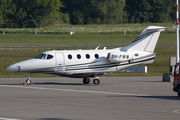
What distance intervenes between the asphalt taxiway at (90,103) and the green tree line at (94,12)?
80385 mm

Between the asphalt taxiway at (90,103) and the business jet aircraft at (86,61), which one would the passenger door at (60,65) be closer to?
the business jet aircraft at (86,61)

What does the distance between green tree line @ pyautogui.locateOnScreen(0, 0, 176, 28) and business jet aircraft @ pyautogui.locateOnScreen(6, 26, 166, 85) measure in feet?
248

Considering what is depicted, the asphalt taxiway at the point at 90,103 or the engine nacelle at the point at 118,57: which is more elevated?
the engine nacelle at the point at 118,57

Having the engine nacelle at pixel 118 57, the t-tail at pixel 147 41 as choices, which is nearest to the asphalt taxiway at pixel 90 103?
the engine nacelle at pixel 118 57

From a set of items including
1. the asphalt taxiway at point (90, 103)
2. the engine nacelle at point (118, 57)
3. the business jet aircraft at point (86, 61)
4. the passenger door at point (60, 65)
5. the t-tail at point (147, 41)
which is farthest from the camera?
the t-tail at point (147, 41)

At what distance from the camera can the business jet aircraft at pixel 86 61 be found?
28.9 meters

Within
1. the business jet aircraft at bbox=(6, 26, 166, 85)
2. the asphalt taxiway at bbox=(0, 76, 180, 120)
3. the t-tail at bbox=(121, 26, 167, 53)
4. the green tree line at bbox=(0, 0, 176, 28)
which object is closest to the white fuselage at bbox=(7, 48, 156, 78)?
the business jet aircraft at bbox=(6, 26, 166, 85)

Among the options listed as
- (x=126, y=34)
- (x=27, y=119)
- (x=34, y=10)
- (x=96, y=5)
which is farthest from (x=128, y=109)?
(x=96, y=5)

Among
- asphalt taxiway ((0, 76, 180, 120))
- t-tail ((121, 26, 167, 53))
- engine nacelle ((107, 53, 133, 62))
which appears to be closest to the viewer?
asphalt taxiway ((0, 76, 180, 120))

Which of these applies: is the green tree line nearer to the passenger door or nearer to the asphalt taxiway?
the passenger door

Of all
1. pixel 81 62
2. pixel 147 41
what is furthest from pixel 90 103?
pixel 147 41

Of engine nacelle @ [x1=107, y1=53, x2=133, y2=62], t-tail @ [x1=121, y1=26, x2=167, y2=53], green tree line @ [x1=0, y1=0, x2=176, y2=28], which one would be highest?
green tree line @ [x1=0, y1=0, x2=176, y2=28]

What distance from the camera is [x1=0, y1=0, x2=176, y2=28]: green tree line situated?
104562 mm

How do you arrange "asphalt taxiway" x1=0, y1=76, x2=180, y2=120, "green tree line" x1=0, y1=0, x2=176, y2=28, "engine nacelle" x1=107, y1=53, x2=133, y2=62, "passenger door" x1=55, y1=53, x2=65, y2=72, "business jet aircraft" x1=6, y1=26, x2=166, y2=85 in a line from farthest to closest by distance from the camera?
"green tree line" x1=0, y1=0, x2=176, y2=28
"engine nacelle" x1=107, y1=53, x2=133, y2=62
"passenger door" x1=55, y1=53, x2=65, y2=72
"business jet aircraft" x1=6, y1=26, x2=166, y2=85
"asphalt taxiway" x1=0, y1=76, x2=180, y2=120
